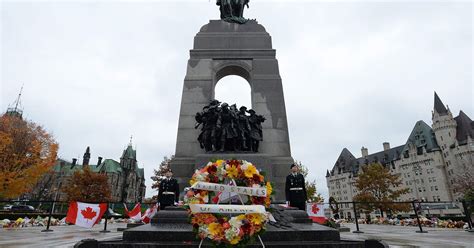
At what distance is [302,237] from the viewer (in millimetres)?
5332

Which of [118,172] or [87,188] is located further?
[118,172]

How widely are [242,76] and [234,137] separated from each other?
4.93m

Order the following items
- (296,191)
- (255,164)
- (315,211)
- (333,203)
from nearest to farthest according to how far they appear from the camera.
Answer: (296,191) → (255,164) → (315,211) → (333,203)

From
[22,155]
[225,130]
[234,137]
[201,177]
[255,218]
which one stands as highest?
[22,155]

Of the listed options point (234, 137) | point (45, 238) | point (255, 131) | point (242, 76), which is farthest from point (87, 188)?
point (255, 131)

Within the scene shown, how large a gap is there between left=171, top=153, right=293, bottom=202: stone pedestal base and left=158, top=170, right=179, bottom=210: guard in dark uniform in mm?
1387

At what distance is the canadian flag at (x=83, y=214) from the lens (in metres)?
11.0

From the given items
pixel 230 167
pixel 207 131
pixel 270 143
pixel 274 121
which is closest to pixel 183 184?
pixel 207 131

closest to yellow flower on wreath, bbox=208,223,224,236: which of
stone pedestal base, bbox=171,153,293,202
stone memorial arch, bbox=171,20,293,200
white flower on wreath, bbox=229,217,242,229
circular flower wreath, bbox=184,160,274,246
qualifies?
circular flower wreath, bbox=184,160,274,246

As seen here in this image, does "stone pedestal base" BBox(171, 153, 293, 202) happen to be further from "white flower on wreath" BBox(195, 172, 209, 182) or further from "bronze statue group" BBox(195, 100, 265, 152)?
"white flower on wreath" BBox(195, 172, 209, 182)

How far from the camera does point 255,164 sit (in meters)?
9.63

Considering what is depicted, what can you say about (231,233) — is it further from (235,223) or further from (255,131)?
(255,131)

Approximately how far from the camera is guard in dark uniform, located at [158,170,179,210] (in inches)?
329

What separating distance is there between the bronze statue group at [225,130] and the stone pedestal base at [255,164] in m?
0.52
